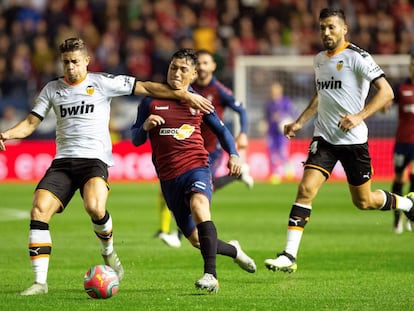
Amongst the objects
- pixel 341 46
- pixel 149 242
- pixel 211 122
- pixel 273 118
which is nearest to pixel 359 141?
pixel 341 46

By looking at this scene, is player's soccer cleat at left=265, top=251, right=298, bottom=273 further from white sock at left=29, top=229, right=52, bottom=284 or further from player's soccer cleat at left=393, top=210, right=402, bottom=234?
player's soccer cleat at left=393, top=210, right=402, bottom=234

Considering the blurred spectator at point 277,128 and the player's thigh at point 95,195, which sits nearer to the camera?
the player's thigh at point 95,195

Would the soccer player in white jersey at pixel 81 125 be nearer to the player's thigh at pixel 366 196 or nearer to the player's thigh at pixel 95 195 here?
the player's thigh at pixel 95 195

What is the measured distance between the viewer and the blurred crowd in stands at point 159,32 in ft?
91.5

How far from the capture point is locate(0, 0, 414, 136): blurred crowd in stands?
27891 mm

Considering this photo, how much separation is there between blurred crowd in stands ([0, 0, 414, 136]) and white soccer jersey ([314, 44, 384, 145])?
17.1m

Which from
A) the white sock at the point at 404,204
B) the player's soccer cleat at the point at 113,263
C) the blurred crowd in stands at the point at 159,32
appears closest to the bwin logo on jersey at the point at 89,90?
the player's soccer cleat at the point at 113,263

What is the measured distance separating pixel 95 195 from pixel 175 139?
33.7 inches

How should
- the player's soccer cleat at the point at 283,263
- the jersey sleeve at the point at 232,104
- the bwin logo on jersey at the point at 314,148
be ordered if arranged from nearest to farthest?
the player's soccer cleat at the point at 283,263
the bwin logo on jersey at the point at 314,148
the jersey sleeve at the point at 232,104

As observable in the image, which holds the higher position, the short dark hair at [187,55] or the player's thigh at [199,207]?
the short dark hair at [187,55]

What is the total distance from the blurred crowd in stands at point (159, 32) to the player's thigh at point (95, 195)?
17916mm

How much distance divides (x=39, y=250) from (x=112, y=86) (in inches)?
62.9

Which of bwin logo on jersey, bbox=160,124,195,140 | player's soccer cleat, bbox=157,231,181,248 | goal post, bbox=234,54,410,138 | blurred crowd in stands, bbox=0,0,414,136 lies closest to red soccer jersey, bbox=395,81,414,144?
player's soccer cleat, bbox=157,231,181,248

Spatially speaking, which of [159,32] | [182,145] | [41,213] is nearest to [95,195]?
[41,213]
